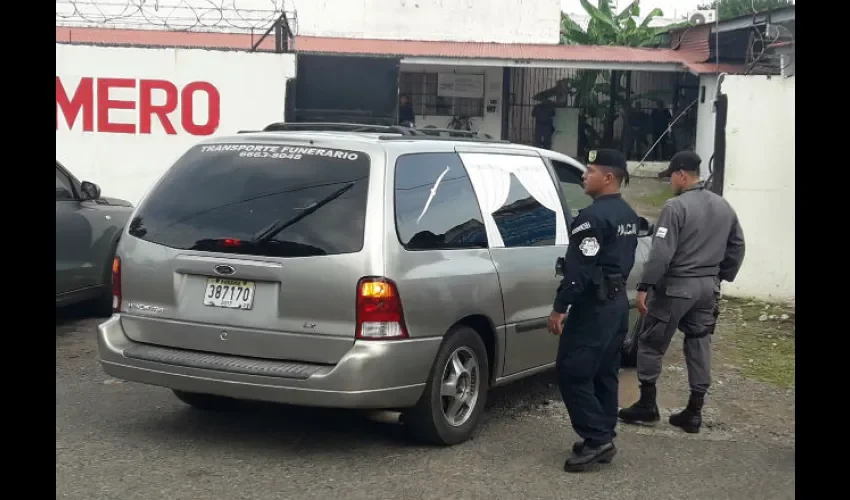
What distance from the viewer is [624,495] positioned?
479 centimetres

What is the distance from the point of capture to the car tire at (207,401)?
19.1ft

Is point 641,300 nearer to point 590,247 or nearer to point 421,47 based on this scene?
point 590,247

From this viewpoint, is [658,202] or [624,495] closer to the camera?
[624,495]

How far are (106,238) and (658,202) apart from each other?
10889 mm

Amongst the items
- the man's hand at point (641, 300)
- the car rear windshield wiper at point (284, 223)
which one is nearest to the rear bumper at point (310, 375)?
the car rear windshield wiper at point (284, 223)

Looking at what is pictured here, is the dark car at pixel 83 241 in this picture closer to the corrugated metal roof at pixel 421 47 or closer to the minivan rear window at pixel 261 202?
the minivan rear window at pixel 261 202

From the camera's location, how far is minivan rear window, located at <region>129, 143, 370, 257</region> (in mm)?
4934

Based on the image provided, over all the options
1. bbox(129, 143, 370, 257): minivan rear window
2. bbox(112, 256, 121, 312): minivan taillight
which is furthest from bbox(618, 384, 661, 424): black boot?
bbox(112, 256, 121, 312): minivan taillight

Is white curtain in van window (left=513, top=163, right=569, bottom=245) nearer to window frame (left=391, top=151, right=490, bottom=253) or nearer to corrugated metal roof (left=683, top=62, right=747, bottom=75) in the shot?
window frame (left=391, top=151, right=490, bottom=253)

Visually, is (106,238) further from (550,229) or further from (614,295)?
(614,295)

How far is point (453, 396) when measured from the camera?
535cm

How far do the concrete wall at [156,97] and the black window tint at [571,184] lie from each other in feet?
21.5
